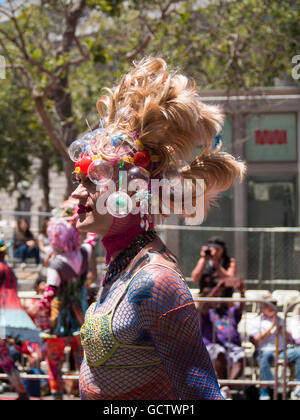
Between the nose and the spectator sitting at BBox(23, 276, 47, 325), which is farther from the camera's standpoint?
the spectator sitting at BBox(23, 276, 47, 325)

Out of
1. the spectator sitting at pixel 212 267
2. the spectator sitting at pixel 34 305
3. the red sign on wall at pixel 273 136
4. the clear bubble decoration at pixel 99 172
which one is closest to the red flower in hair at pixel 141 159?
the clear bubble decoration at pixel 99 172

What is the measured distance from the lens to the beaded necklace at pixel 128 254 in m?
2.25

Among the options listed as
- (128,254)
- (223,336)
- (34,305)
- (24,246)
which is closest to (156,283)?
(128,254)

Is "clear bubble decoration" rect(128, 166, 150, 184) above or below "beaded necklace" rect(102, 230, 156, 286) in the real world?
above

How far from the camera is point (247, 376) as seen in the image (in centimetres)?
611

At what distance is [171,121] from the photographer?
225cm

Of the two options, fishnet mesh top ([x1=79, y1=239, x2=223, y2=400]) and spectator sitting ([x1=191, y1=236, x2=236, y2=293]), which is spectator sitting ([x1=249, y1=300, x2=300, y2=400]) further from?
fishnet mesh top ([x1=79, y1=239, x2=223, y2=400])

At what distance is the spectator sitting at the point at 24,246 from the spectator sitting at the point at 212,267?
4.68m

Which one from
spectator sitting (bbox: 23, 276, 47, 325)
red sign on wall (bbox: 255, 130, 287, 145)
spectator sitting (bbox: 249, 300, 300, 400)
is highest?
red sign on wall (bbox: 255, 130, 287, 145)

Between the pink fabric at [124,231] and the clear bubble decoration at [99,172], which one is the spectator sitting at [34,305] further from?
the clear bubble decoration at [99,172]

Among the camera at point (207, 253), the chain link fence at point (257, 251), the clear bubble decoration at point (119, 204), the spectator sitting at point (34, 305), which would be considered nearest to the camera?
the clear bubble decoration at point (119, 204)

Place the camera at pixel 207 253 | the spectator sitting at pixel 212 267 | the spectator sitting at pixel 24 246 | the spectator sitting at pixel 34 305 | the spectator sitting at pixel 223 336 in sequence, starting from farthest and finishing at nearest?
the spectator sitting at pixel 24 246 → the camera at pixel 207 253 → the spectator sitting at pixel 212 267 → the spectator sitting at pixel 34 305 → the spectator sitting at pixel 223 336

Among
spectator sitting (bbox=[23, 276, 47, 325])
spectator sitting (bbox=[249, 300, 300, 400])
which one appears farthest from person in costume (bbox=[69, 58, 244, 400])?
spectator sitting (bbox=[23, 276, 47, 325])

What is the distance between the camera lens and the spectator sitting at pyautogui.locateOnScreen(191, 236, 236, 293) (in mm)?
6739
